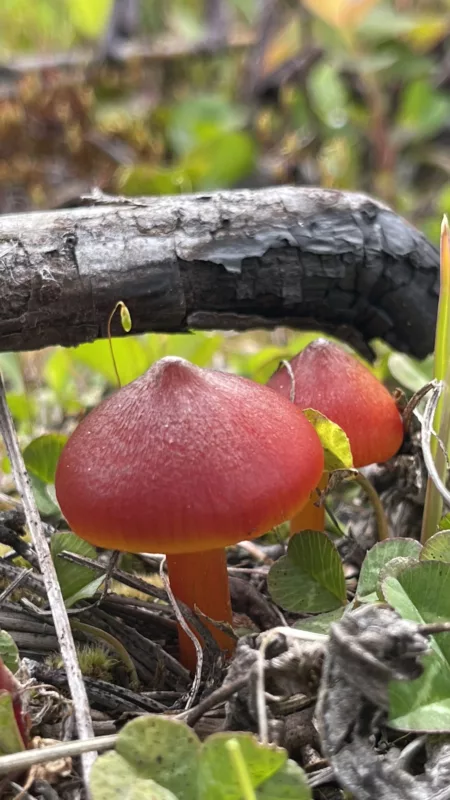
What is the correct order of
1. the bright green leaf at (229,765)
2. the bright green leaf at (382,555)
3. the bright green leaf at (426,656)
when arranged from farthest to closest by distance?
the bright green leaf at (382,555)
the bright green leaf at (426,656)
the bright green leaf at (229,765)

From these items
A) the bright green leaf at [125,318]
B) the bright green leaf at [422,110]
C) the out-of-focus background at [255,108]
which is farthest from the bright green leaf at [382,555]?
the bright green leaf at [422,110]

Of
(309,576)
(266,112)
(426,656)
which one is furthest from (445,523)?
(266,112)

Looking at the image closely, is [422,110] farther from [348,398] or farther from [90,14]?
[348,398]

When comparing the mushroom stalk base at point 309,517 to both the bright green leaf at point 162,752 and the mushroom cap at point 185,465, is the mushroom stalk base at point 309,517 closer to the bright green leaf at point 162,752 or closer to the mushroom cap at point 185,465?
the mushroom cap at point 185,465

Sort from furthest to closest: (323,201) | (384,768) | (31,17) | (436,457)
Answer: (31,17) → (323,201) → (436,457) → (384,768)

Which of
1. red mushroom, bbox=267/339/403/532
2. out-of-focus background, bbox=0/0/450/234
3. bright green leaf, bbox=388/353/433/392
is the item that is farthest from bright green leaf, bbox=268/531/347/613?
out-of-focus background, bbox=0/0/450/234

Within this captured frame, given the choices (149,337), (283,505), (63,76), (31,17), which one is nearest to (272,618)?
(283,505)

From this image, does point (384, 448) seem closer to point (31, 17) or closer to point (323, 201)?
point (323, 201)
